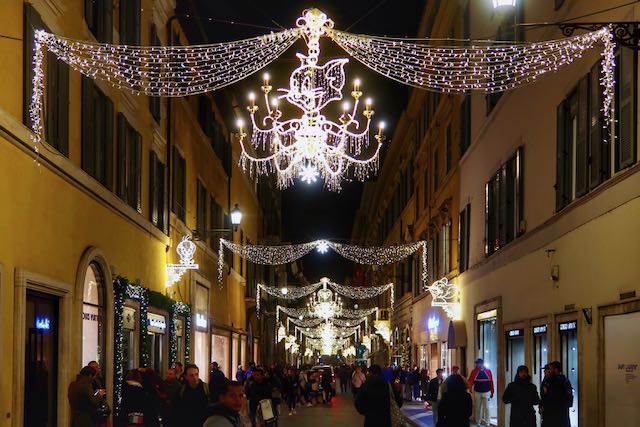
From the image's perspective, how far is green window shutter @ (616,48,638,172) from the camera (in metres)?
13.9

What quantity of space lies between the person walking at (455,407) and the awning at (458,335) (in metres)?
16.1

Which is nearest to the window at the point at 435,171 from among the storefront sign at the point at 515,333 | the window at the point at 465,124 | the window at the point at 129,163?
Result: the window at the point at 465,124

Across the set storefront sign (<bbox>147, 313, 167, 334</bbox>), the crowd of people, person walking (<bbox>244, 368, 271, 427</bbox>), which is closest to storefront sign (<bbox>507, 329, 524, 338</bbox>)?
the crowd of people

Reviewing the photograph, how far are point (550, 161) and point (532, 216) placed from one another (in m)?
2.16

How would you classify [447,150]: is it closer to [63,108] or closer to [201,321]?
[201,321]

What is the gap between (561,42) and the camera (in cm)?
1358

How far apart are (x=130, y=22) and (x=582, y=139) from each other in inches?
444

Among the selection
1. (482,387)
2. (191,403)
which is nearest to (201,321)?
(482,387)

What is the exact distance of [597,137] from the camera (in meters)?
16.2

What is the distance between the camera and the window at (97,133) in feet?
62.4

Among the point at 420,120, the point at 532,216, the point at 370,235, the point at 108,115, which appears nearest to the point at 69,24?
the point at 108,115

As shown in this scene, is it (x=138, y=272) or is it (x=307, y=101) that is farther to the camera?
(x=138, y=272)

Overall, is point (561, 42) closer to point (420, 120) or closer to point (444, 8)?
point (444, 8)

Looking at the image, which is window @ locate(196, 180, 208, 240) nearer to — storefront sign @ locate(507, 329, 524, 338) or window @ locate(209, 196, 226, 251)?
window @ locate(209, 196, 226, 251)
